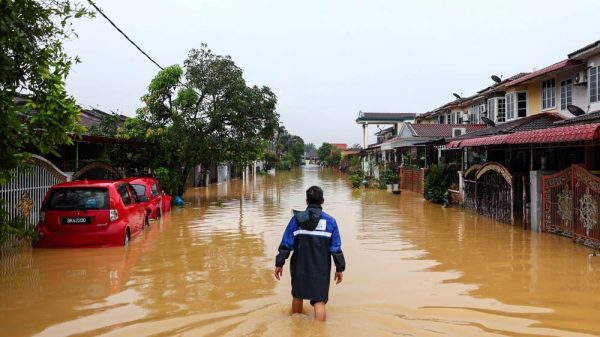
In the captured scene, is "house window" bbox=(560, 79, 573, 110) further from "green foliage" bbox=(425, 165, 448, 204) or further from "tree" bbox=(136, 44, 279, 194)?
"tree" bbox=(136, 44, 279, 194)

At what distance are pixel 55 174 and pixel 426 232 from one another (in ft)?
30.9

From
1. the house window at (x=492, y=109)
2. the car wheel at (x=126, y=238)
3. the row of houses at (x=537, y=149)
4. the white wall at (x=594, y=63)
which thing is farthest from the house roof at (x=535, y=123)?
the car wheel at (x=126, y=238)

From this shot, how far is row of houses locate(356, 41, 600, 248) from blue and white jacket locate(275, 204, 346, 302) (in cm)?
654

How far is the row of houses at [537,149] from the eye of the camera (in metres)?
10.4

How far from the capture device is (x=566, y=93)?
59.7ft

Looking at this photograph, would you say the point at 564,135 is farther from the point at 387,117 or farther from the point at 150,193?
the point at 387,117

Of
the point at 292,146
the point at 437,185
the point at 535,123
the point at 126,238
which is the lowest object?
the point at 126,238

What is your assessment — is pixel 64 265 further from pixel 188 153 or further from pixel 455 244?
pixel 188 153

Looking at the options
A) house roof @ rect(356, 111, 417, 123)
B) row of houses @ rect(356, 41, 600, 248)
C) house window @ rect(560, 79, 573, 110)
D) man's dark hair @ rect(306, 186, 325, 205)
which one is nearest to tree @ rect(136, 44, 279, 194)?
row of houses @ rect(356, 41, 600, 248)

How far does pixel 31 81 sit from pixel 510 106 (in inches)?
816

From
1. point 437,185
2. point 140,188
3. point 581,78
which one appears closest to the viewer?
point 140,188

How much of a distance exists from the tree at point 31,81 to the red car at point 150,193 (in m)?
7.46

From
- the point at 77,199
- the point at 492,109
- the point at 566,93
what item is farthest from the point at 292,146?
the point at 77,199

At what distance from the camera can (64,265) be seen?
8438 millimetres
